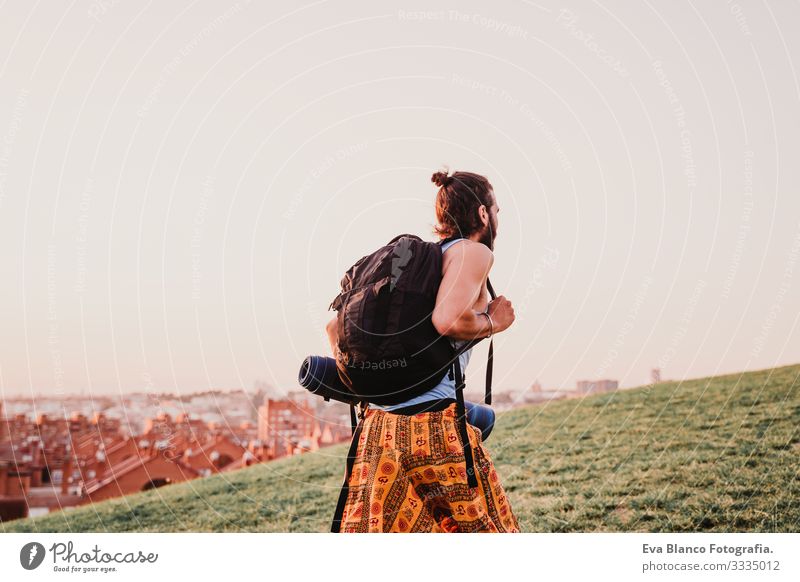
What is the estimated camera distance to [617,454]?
856 centimetres

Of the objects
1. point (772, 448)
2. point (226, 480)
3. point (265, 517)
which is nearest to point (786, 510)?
point (772, 448)

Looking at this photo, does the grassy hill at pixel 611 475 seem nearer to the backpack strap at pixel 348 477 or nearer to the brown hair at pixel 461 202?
the backpack strap at pixel 348 477

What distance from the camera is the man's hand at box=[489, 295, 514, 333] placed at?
346 centimetres

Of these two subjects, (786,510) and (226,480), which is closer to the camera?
(786,510)

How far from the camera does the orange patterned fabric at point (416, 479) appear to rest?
11.1ft

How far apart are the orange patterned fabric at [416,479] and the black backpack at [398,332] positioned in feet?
0.19

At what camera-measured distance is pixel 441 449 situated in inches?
134

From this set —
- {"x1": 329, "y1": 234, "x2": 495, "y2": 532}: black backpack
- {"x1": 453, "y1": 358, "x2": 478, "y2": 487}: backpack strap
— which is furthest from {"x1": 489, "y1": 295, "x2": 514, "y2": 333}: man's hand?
{"x1": 453, "y1": 358, "x2": 478, "y2": 487}: backpack strap

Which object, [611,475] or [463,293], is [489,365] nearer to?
[463,293]

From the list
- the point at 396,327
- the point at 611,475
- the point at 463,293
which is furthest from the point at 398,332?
the point at 611,475
